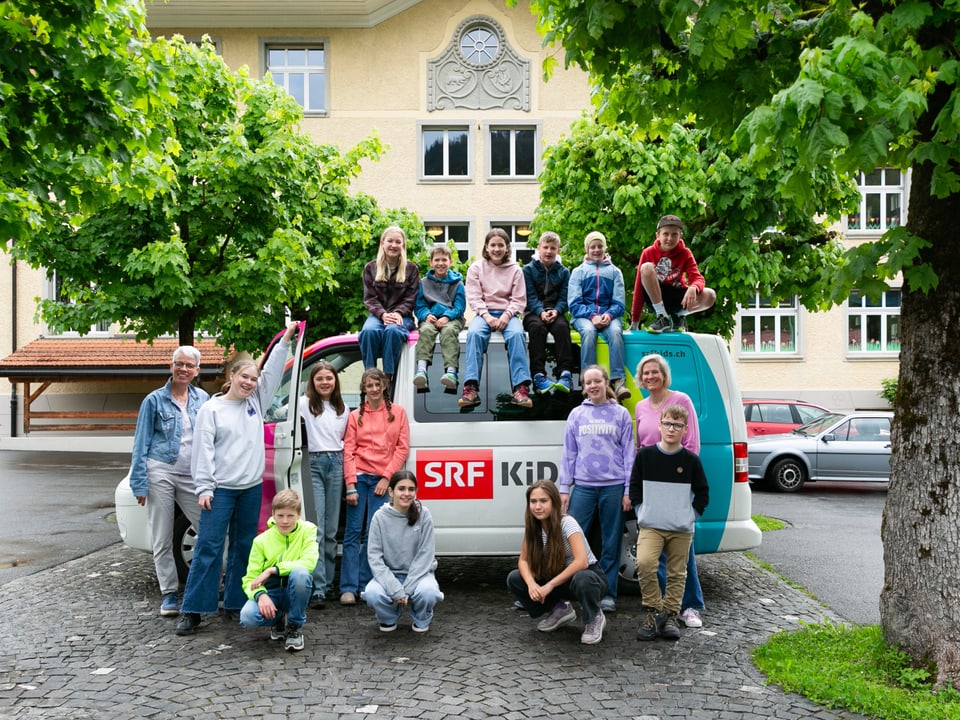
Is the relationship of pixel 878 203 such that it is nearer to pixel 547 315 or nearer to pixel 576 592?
pixel 547 315

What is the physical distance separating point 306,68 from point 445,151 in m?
4.96

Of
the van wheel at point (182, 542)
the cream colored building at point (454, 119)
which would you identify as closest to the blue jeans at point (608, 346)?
the van wheel at point (182, 542)

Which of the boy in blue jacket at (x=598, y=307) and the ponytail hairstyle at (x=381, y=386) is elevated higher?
the boy in blue jacket at (x=598, y=307)

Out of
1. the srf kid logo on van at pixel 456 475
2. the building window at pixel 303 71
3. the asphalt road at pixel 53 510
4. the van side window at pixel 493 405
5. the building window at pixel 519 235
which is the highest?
the building window at pixel 303 71

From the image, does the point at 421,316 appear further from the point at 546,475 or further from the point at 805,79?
the point at 805,79

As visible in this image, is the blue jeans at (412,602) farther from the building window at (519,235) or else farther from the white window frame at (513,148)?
the white window frame at (513,148)

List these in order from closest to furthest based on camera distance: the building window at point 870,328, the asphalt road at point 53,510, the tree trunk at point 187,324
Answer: the asphalt road at point 53,510 < the tree trunk at point 187,324 < the building window at point 870,328

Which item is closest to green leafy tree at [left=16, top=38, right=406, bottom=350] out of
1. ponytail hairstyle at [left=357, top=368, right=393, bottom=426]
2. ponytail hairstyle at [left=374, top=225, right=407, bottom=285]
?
ponytail hairstyle at [left=374, top=225, right=407, bottom=285]

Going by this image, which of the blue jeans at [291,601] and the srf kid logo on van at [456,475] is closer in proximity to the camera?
the blue jeans at [291,601]

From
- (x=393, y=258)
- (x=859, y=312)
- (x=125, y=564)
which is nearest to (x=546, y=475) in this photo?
(x=393, y=258)

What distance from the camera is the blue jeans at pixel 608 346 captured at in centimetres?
684

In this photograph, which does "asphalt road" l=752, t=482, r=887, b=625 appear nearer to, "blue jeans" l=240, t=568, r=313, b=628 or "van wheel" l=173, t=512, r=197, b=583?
"blue jeans" l=240, t=568, r=313, b=628

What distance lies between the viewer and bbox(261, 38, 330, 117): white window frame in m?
26.8

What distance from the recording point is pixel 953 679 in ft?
15.5
